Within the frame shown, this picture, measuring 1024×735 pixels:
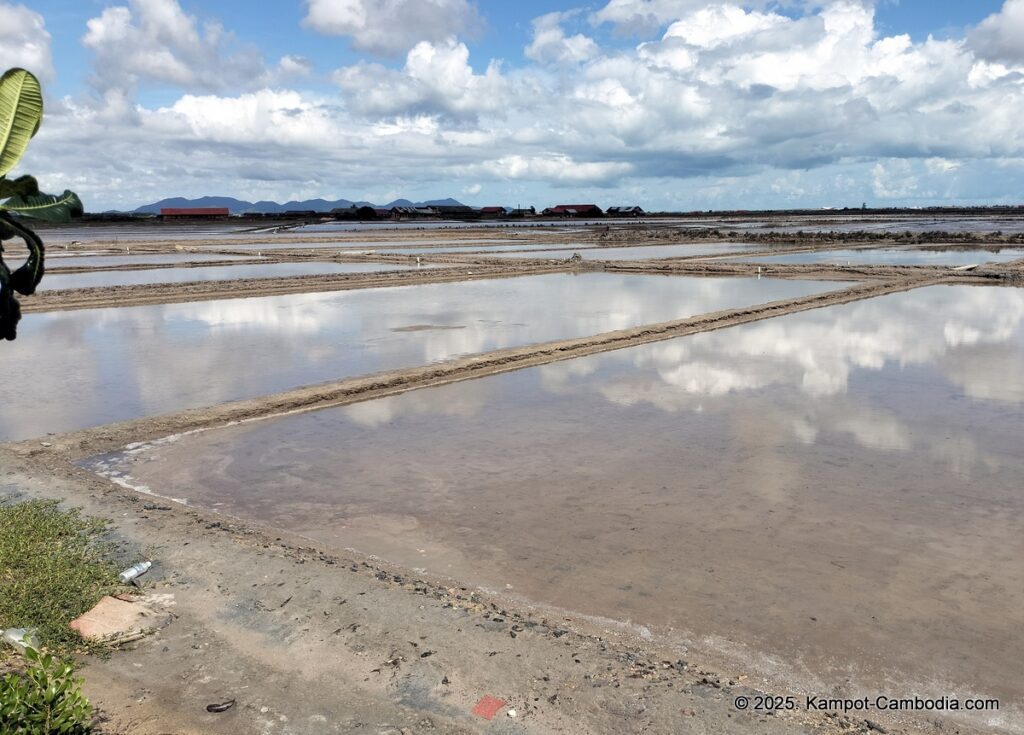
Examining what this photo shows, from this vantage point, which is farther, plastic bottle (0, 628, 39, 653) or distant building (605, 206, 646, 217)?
distant building (605, 206, 646, 217)

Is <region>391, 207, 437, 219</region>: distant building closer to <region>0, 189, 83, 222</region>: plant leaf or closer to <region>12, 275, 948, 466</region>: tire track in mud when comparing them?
<region>12, 275, 948, 466</region>: tire track in mud

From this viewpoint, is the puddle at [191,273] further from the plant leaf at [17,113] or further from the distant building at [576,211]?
the distant building at [576,211]

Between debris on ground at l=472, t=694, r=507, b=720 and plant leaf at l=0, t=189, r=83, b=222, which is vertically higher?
plant leaf at l=0, t=189, r=83, b=222

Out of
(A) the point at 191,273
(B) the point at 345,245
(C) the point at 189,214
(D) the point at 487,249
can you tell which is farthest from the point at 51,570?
(C) the point at 189,214

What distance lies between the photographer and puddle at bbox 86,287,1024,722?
561 cm

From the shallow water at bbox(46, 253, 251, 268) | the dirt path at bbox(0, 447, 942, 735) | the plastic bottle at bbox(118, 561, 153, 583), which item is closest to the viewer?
the dirt path at bbox(0, 447, 942, 735)

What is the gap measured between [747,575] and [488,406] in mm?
6006

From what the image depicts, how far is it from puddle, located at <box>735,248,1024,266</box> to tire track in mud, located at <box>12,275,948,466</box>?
1801cm

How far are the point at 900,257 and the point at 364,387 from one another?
34466mm

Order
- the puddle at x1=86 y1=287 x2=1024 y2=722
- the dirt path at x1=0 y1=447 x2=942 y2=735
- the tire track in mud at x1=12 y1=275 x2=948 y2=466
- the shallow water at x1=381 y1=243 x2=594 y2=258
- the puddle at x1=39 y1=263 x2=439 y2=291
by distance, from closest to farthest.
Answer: the dirt path at x1=0 y1=447 x2=942 y2=735 → the puddle at x1=86 y1=287 x2=1024 y2=722 → the tire track in mud at x1=12 y1=275 x2=948 y2=466 → the puddle at x1=39 y1=263 x2=439 y2=291 → the shallow water at x1=381 y1=243 x2=594 y2=258

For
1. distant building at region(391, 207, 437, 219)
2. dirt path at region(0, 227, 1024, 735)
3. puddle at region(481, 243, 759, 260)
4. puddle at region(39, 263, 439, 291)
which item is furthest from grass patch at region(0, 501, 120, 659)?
distant building at region(391, 207, 437, 219)

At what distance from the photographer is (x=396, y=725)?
4379 millimetres

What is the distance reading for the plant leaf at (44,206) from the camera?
380 cm

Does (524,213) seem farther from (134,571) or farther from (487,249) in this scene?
(134,571)
